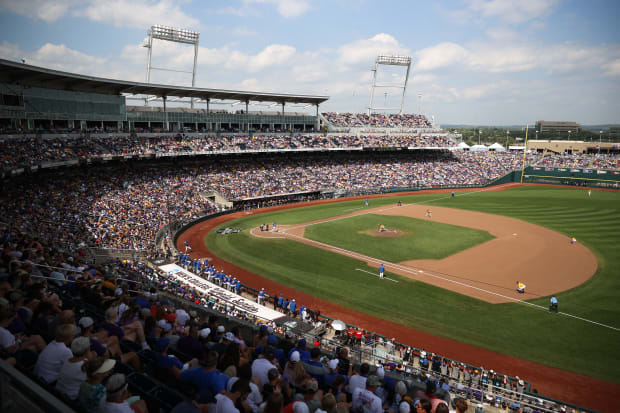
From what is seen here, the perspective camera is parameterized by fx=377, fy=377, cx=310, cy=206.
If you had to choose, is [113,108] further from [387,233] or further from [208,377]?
[208,377]

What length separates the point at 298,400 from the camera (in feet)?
17.4

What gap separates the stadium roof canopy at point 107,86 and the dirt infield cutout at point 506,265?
76.6 feet

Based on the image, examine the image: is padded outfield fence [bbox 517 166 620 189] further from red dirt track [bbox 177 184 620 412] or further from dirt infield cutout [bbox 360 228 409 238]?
red dirt track [bbox 177 184 620 412]

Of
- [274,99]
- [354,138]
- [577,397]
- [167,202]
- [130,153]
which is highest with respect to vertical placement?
[274,99]

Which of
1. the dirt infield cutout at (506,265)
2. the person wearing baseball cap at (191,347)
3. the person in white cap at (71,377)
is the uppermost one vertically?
the person in white cap at (71,377)

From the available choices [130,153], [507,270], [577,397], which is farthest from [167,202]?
[577,397]

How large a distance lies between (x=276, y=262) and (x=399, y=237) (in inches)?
488

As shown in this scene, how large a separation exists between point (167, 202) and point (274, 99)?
29.8 m

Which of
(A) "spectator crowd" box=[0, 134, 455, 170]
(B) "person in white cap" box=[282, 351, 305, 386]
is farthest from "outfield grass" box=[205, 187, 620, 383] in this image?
(A) "spectator crowd" box=[0, 134, 455, 170]

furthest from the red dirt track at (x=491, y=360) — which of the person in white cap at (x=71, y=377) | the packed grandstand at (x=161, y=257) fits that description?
the person in white cap at (x=71, y=377)

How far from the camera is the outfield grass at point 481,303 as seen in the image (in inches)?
667

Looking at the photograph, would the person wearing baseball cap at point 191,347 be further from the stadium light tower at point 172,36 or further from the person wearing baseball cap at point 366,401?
the stadium light tower at point 172,36

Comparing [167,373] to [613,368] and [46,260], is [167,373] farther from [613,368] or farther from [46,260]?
[613,368]

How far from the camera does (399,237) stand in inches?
1350
